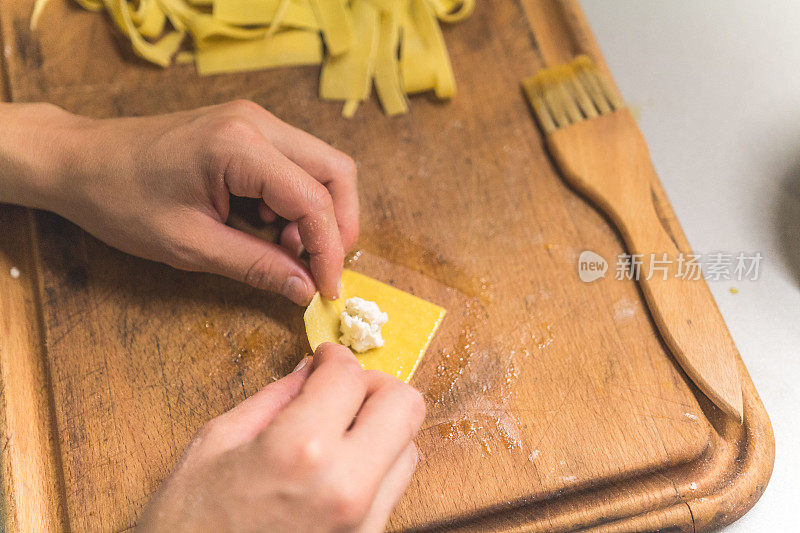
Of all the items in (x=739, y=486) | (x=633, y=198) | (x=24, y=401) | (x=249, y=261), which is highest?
(x=633, y=198)

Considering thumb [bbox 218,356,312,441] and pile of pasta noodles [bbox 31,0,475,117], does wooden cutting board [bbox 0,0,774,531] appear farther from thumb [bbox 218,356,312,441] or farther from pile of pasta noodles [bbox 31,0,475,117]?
thumb [bbox 218,356,312,441]

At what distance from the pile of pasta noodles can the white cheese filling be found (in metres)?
0.53

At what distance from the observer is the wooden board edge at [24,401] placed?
1.03 metres

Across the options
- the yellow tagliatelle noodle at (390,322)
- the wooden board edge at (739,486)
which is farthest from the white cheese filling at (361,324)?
the wooden board edge at (739,486)

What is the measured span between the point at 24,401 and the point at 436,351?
76 cm

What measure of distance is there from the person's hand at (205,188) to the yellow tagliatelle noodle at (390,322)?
0.16 ft

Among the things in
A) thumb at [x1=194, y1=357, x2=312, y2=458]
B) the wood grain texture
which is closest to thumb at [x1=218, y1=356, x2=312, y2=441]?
thumb at [x1=194, y1=357, x2=312, y2=458]

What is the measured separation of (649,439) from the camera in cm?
109

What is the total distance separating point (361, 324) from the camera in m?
1.08

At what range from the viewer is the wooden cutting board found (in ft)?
3.44

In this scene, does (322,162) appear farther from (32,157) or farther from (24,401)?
(24,401)

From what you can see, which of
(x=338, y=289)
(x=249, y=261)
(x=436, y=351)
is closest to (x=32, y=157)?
(x=249, y=261)

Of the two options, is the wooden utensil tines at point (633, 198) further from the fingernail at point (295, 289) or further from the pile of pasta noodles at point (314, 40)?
the fingernail at point (295, 289)

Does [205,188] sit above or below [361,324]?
above
